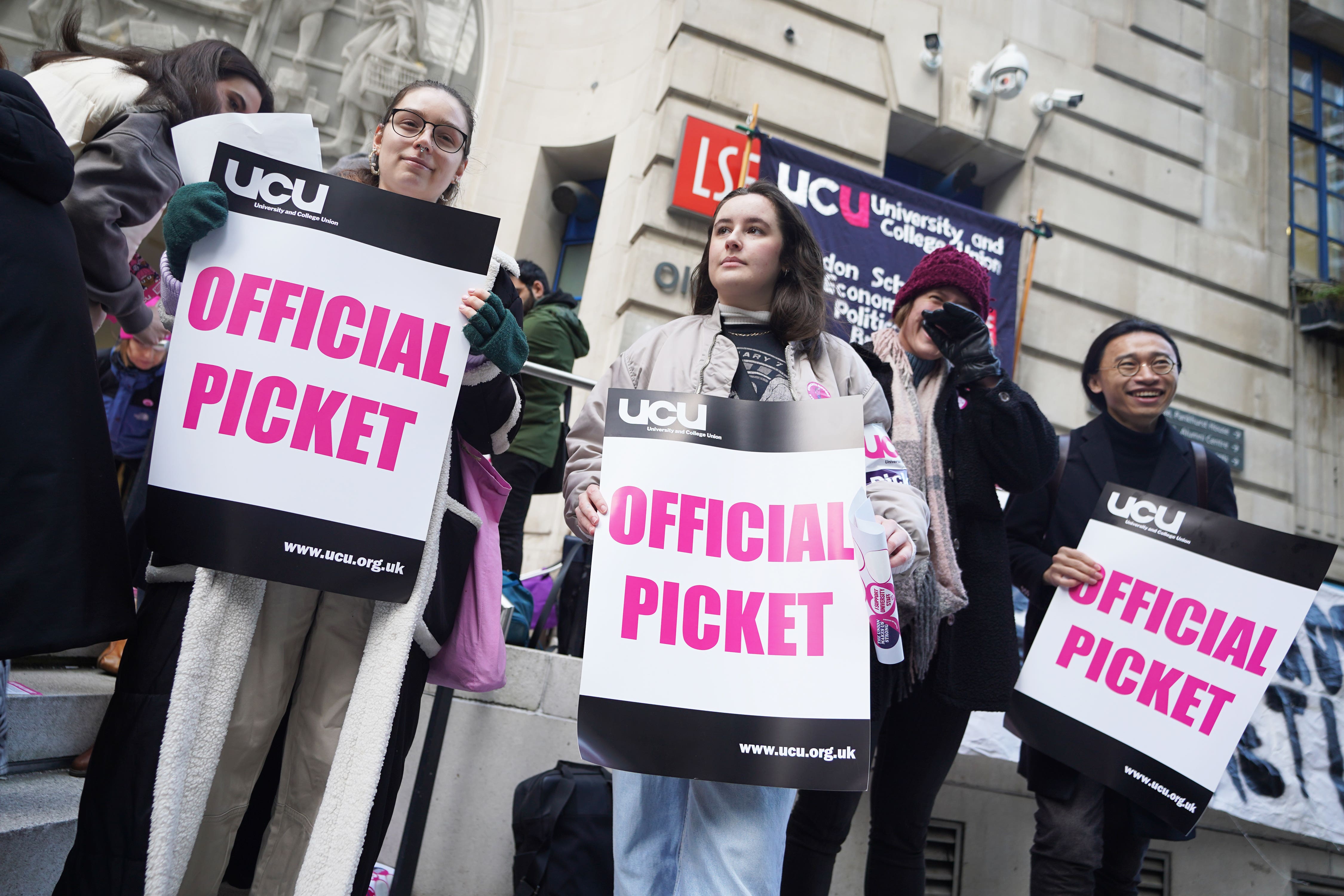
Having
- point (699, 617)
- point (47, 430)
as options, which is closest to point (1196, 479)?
point (699, 617)

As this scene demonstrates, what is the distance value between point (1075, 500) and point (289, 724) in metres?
2.35

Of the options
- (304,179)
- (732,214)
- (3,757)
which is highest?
(732,214)

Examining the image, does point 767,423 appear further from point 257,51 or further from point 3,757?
point 257,51

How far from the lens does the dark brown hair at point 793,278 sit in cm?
204

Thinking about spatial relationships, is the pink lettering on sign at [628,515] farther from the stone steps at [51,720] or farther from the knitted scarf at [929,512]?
the stone steps at [51,720]

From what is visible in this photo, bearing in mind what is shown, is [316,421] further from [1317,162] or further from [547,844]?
[1317,162]

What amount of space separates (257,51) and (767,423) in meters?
7.49

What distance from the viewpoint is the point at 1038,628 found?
252cm

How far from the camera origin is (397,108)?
1927 millimetres

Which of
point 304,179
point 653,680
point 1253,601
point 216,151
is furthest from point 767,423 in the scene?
point 1253,601

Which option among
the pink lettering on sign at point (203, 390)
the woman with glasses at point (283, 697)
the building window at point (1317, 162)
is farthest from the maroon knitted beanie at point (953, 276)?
the building window at point (1317, 162)

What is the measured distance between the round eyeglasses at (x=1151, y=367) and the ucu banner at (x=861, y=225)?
10.3 feet

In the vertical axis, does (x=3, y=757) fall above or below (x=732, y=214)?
below

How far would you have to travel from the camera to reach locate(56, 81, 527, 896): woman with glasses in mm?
1450
